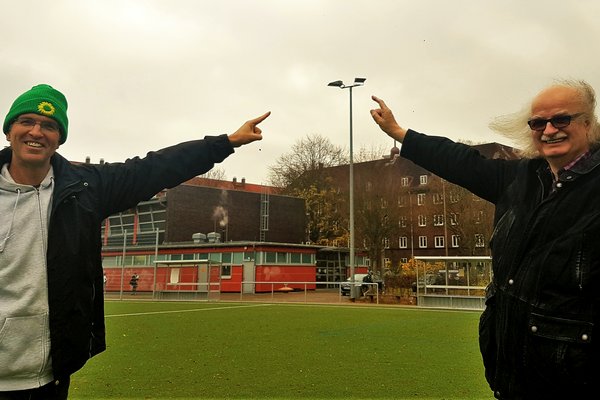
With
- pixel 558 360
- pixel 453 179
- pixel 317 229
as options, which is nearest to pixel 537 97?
pixel 453 179

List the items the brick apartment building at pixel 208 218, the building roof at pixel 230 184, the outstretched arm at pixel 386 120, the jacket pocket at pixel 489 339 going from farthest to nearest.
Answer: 1. the building roof at pixel 230 184
2. the brick apartment building at pixel 208 218
3. the outstretched arm at pixel 386 120
4. the jacket pocket at pixel 489 339

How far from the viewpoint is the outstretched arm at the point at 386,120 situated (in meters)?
3.01

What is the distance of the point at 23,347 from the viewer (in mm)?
2283

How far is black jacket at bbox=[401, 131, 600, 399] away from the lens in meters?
1.82

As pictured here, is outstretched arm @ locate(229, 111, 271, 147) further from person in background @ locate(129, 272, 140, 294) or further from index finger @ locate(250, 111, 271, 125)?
person in background @ locate(129, 272, 140, 294)

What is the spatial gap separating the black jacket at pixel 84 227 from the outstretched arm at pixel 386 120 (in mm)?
1070

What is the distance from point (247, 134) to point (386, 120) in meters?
0.85

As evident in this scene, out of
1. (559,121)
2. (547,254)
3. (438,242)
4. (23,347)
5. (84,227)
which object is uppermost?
(438,242)

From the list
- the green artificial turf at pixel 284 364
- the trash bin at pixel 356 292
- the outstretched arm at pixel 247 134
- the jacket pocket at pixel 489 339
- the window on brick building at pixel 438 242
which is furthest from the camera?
the window on brick building at pixel 438 242

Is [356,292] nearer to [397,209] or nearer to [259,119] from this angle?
[397,209]

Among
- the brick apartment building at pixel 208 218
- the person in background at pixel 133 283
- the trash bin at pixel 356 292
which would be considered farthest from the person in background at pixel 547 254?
the person in background at pixel 133 283

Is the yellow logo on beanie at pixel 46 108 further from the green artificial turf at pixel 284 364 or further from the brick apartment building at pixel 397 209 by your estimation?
the brick apartment building at pixel 397 209

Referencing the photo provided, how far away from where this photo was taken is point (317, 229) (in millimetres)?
51062

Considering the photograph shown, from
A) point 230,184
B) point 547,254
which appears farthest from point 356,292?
point 230,184
